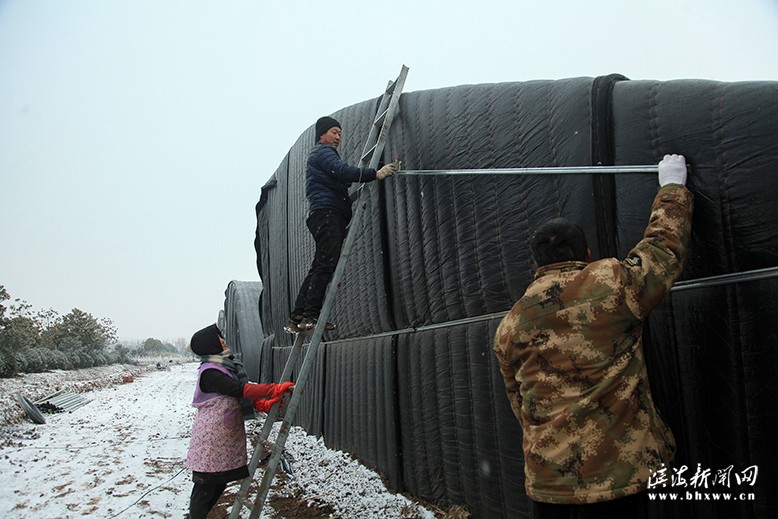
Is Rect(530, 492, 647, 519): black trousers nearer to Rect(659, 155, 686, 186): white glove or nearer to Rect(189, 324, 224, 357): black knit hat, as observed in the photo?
Rect(659, 155, 686, 186): white glove

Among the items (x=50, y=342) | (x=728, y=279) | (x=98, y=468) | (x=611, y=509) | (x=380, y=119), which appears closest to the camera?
(x=611, y=509)

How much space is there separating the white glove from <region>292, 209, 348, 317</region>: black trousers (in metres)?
2.36

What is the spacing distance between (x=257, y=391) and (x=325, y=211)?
1.39 metres

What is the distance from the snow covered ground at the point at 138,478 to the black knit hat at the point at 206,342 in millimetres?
1772

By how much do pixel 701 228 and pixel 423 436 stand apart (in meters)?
2.60

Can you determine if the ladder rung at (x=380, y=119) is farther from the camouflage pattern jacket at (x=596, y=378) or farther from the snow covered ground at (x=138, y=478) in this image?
the snow covered ground at (x=138, y=478)

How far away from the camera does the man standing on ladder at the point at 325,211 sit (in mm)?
3721

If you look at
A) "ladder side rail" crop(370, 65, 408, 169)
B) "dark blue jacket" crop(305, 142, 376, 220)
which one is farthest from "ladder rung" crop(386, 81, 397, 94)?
"dark blue jacket" crop(305, 142, 376, 220)

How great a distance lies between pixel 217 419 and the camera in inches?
131

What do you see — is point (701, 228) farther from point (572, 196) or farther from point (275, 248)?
point (275, 248)

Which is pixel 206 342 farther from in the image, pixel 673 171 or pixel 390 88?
pixel 673 171

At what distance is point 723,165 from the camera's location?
6.31 ft

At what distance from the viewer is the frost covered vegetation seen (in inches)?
699

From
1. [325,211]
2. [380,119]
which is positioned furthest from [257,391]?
[380,119]
